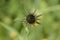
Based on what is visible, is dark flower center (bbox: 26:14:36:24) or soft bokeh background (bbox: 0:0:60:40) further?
soft bokeh background (bbox: 0:0:60:40)

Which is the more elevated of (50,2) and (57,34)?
(50,2)

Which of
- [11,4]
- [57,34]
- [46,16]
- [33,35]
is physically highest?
[11,4]

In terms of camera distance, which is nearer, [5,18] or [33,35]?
[33,35]

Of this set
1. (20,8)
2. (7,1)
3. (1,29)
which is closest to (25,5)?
(20,8)

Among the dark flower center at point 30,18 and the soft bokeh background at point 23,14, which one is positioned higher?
the soft bokeh background at point 23,14

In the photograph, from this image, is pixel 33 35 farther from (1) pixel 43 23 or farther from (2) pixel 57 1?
(2) pixel 57 1

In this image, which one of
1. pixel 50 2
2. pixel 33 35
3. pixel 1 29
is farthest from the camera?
pixel 50 2

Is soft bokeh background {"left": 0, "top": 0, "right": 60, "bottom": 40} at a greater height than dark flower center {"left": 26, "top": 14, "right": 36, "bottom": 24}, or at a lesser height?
greater

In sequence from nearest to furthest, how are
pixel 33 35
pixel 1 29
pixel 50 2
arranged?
pixel 33 35 < pixel 1 29 < pixel 50 2

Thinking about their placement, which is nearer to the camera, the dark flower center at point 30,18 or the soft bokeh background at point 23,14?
the dark flower center at point 30,18

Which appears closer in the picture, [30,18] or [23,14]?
[30,18]

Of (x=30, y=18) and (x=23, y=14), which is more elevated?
(x=23, y=14)
